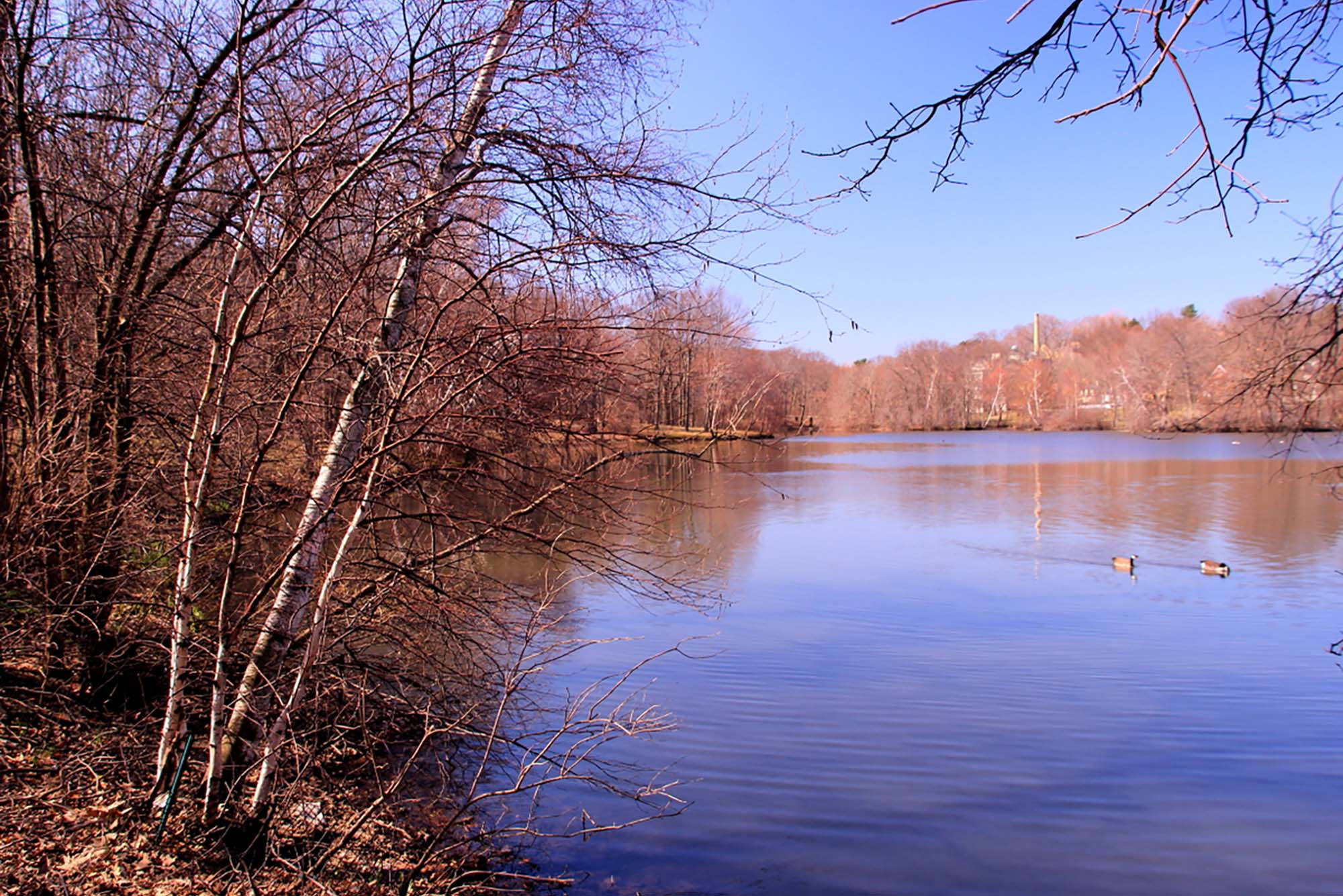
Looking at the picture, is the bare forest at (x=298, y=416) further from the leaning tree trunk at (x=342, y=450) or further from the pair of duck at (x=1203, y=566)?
the pair of duck at (x=1203, y=566)

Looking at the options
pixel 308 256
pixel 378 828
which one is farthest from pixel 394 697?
pixel 308 256

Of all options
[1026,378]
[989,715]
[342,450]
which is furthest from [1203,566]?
[1026,378]

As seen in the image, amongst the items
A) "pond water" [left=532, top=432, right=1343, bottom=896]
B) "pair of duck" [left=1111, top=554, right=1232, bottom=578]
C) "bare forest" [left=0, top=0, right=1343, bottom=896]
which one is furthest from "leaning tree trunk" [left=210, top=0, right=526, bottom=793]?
"pair of duck" [left=1111, top=554, right=1232, bottom=578]

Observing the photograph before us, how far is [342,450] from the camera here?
396cm

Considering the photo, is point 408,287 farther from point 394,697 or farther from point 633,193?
point 394,697

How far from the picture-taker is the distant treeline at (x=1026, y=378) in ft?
13.9

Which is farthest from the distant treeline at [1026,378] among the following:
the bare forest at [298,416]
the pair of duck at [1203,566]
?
the pair of duck at [1203,566]

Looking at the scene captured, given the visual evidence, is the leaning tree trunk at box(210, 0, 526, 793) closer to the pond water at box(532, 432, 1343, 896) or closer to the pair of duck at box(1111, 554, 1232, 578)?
the pond water at box(532, 432, 1343, 896)

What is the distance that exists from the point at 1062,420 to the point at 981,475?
4783 cm

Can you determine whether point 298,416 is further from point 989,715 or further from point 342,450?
point 989,715

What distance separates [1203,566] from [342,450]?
46.1ft

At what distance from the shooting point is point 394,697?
4.14 m

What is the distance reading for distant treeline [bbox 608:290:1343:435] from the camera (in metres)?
4.25

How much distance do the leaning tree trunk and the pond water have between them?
1866 mm
